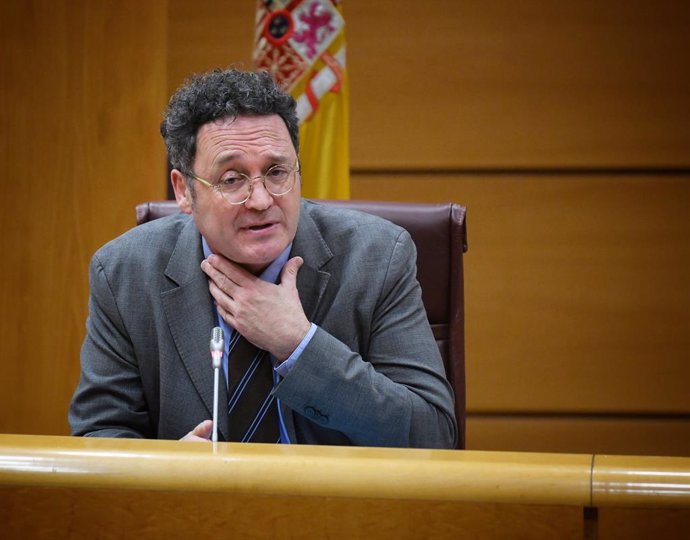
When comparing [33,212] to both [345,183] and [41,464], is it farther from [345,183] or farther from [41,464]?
[41,464]

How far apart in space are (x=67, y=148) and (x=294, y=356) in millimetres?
2038

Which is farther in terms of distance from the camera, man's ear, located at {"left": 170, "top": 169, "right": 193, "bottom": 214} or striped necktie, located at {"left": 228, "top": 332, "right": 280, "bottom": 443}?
man's ear, located at {"left": 170, "top": 169, "right": 193, "bottom": 214}

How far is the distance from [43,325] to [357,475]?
8.96 ft

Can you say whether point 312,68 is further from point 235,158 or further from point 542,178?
point 235,158

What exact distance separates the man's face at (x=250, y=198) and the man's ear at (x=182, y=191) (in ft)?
0.21

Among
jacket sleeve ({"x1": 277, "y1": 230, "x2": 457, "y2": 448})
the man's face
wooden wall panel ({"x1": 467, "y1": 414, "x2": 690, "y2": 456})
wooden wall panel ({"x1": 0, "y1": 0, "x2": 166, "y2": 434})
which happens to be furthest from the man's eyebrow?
wooden wall panel ({"x1": 467, "y1": 414, "x2": 690, "y2": 456})

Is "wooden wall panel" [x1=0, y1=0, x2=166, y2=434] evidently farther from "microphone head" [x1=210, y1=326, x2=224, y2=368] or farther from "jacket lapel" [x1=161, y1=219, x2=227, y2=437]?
"microphone head" [x1=210, y1=326, x2=224, y2=368]

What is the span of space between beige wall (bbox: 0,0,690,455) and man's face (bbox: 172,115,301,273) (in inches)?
71.5

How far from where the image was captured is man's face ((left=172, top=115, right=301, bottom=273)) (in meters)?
1.66

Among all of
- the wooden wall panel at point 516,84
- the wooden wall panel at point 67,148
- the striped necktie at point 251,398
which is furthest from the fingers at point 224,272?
the wooden wall panel at point 516,84

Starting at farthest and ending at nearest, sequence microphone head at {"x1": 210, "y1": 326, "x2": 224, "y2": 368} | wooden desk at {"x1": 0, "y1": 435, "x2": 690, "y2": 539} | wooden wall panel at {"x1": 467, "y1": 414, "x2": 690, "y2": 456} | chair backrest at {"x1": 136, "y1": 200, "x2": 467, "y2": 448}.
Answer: wooden wall panel at {"x1": 467, "y1": 414, "x2": 690, "y2": 456} < chair backrest at {"x1": 136, "y1": 200, "x2": 467, "y2": 448} < microphone head at {"x1": 210, "y1": 326, "x2": 224, "y2": 368} < wooden desk at {"x1": 0, "y1": 435, "x2": 690, "y2": 539}

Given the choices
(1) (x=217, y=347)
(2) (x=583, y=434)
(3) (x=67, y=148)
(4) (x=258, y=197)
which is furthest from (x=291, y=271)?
(2) (x=583, y=434)

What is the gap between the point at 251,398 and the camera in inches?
65.5

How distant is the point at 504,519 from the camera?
2.81ft
